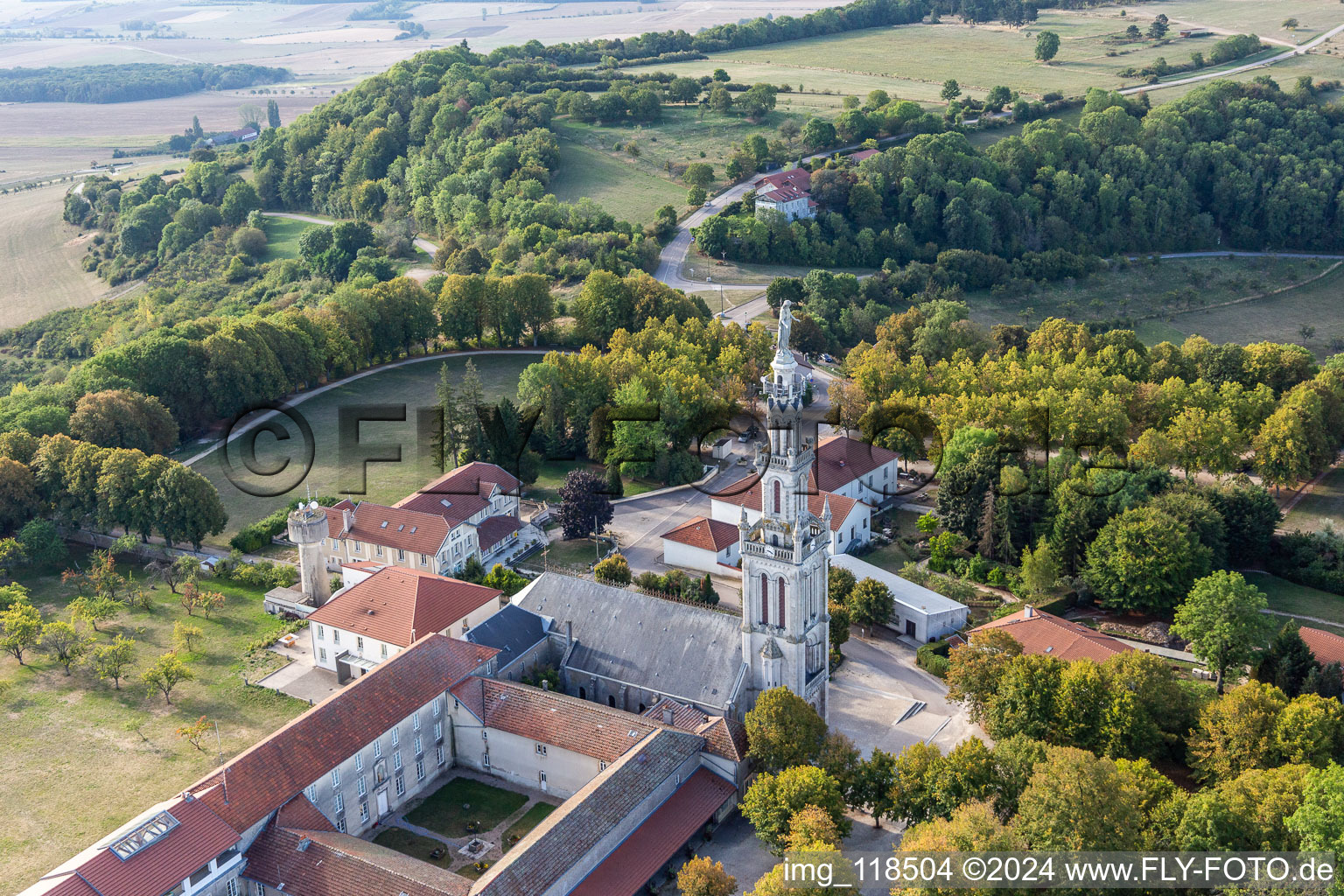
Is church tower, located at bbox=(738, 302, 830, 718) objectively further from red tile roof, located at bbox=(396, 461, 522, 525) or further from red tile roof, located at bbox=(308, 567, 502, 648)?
red tile roof, located at bbox=(396, 461, 522, 525)

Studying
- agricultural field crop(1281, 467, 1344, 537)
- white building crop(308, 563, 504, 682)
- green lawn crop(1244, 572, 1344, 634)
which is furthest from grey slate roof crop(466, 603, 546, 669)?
agricultural field crop(1281, 467, 1344, 537)

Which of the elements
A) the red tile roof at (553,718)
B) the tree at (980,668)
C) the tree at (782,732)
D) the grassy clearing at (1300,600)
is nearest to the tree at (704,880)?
the tree at (782,732)

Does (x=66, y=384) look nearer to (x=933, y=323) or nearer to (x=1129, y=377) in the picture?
(x=933, y=323)

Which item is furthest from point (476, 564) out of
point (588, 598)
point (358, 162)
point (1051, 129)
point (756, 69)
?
point (756, 69)

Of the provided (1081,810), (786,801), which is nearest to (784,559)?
(786,801)

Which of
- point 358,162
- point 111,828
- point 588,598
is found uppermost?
point 358,162

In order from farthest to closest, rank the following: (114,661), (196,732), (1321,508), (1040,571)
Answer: (1321,508), (1040,571), (114,661), (196,732)

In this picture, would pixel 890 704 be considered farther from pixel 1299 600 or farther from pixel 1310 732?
pixel 1299 600
